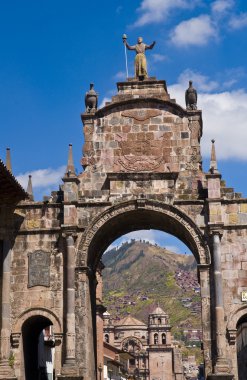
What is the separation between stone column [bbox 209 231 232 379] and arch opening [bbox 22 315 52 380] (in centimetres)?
752

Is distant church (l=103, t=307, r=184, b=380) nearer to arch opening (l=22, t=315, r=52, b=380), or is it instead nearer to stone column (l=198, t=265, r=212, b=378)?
arch opening (l=22, t=315, r=52, b=380)

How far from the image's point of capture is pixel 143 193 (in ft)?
105

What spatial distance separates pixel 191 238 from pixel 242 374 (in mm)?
18842

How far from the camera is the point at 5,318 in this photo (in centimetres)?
3048

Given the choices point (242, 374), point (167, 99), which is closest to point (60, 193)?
point (167, 99)

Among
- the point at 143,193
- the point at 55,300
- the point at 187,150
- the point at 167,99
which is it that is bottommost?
the point at 55,300

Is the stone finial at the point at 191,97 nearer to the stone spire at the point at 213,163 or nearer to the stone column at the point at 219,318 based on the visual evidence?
the stone spire at the point at 213,163

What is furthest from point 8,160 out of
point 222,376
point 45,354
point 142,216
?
point 45,354

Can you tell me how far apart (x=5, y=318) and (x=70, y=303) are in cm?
283

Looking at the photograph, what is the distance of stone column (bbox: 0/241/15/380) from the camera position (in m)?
29.7

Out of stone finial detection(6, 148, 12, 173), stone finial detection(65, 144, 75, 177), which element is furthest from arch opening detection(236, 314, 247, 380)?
stone finial detection(6, 148, 12, 173)

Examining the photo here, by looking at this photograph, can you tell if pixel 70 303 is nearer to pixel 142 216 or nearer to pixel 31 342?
pixel 31 342

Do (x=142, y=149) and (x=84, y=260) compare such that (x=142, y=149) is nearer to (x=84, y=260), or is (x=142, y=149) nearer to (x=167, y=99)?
(x=167, y=99)

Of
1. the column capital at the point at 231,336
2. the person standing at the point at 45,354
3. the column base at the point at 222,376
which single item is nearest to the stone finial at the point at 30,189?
the person standing at the point at 45,354
